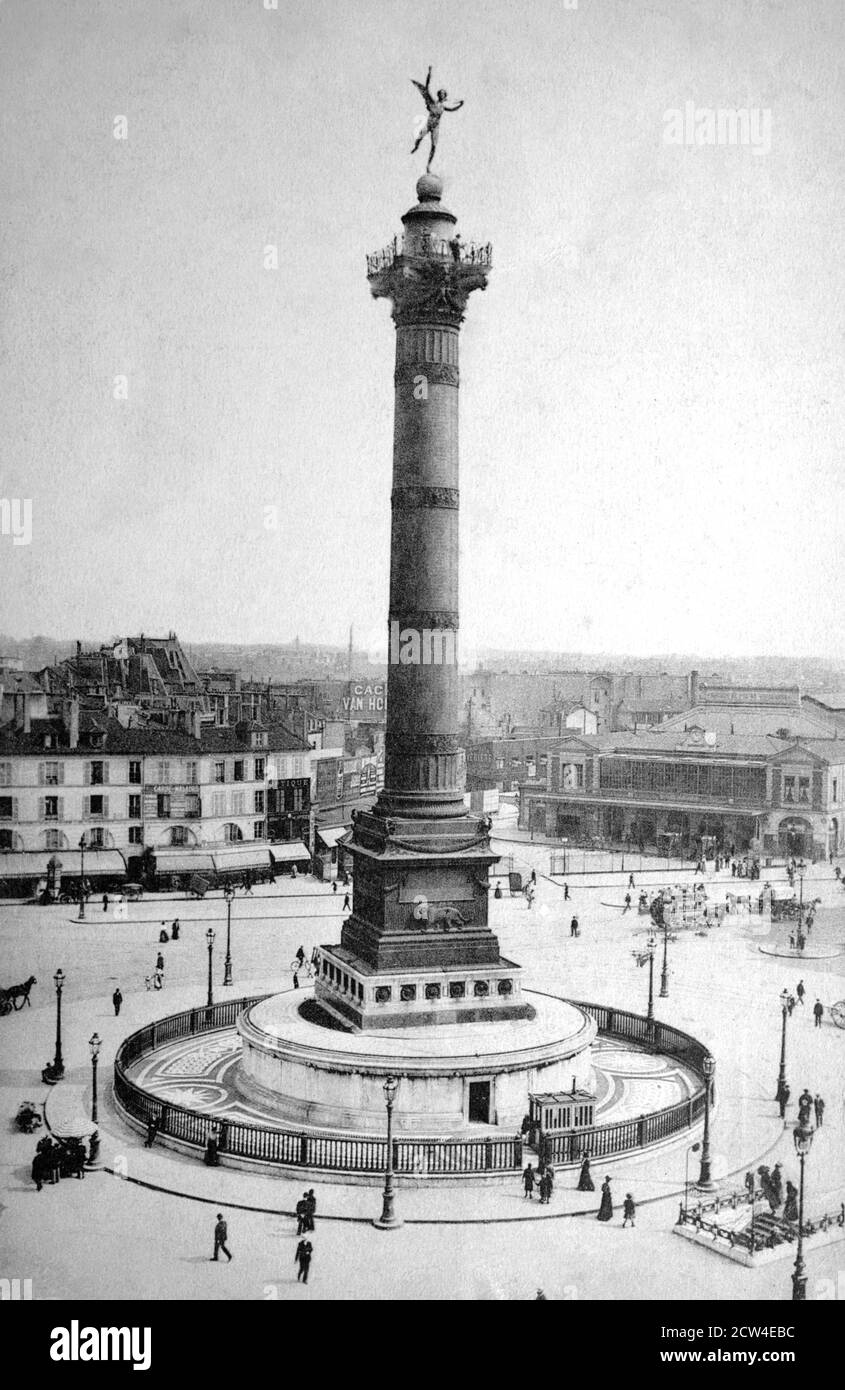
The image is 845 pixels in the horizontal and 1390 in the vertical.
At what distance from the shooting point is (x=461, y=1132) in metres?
22.0

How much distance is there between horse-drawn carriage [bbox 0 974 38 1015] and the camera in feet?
94.2

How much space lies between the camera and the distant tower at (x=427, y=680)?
24297 mm

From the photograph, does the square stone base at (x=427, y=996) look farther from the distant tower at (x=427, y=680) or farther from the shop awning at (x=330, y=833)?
the shop awning at (x=330, y=833)

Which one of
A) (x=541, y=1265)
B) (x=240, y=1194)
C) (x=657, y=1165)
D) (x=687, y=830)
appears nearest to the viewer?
(x=541, y=1265)

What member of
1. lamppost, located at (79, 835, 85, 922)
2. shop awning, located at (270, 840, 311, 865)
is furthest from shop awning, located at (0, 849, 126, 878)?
shop awning, located at (270, 840, 311, 865)

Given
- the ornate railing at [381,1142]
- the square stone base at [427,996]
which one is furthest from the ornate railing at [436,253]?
the ornate railing at [381,1142]

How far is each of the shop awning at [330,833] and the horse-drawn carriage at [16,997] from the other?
22.5m

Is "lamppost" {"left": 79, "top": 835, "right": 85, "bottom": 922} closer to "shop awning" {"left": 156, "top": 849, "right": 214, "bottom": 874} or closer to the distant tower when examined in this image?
"shop awning" {"left": 156, "top": 849, "right": 214, "bottom": 874}

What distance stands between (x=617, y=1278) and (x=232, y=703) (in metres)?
36.6

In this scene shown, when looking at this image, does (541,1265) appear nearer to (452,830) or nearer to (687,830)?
(452,830)

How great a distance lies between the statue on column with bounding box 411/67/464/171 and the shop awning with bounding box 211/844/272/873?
30.3 metres

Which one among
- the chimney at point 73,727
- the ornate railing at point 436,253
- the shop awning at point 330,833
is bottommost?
the shop awning at point 330,833

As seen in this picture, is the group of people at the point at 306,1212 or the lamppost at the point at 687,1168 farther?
the lamppost at the point at 687,1168
